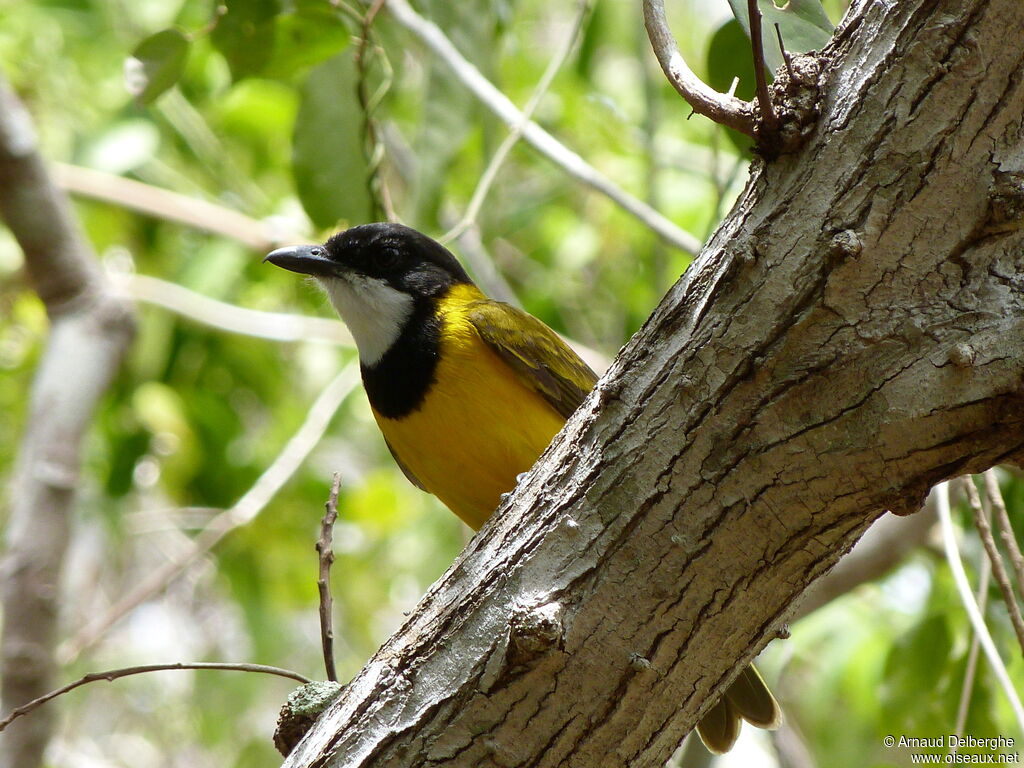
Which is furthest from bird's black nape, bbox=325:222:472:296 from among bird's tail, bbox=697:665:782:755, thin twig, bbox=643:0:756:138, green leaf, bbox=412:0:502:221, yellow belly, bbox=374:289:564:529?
thin twig, bbox=643:0:756:138

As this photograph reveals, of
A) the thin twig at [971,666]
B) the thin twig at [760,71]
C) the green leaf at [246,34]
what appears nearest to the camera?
the thin twig at [760,71]

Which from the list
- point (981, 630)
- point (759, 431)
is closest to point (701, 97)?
point (759, 431)

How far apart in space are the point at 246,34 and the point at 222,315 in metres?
2.04

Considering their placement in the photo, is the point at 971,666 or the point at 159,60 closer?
the point at 971,666

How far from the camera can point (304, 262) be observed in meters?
3.88

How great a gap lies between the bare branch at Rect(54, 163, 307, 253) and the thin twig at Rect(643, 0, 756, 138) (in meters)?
3.69

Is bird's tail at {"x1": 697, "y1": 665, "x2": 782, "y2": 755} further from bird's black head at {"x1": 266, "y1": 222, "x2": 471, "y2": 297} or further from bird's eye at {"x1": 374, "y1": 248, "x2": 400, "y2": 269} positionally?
bird's eye at {"x1": 374, "y1": 248, "x2": 400, "y2": 269}

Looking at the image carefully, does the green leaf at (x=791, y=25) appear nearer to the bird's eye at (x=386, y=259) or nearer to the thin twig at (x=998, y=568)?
the thin twig at (x=998, y=568)

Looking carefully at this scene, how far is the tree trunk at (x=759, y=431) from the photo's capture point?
5.44ft

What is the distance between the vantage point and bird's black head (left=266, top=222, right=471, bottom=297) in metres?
3.88

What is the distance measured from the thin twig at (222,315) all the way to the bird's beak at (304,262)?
1.10 metres

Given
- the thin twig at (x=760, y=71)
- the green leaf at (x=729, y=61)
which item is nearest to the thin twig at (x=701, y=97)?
the thin twig at (x=760, y=71)

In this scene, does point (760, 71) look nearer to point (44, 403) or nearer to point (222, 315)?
point (44, 403)

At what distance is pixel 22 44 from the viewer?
17.5 ft
